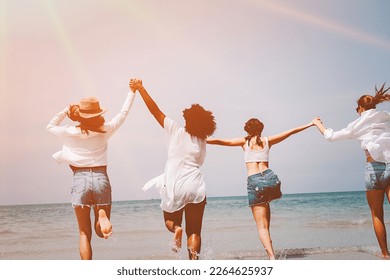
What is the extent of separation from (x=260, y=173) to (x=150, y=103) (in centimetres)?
98

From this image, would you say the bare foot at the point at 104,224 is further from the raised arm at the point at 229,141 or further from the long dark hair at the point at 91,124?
the raised arm at the point at 229,141

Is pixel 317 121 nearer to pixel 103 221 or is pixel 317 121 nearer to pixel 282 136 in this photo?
pixel 282 136

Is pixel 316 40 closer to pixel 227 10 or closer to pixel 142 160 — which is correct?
pixel 227 10

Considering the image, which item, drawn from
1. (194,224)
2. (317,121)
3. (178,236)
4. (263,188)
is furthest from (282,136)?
(178,236)

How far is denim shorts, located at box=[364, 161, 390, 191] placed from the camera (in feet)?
12.2

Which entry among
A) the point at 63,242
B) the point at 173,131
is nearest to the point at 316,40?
the point at 173,131

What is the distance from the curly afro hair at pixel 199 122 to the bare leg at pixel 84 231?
0.94m

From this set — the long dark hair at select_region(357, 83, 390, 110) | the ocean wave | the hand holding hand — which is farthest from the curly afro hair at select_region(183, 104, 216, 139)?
the long dark hair at select_region(357, 83, 390, 110)

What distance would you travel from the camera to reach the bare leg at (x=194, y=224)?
3455 mm

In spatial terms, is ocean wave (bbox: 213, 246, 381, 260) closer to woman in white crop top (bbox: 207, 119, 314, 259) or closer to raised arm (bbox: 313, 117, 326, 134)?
woman in white crop top (bbox: 207, 119, 314, 259)

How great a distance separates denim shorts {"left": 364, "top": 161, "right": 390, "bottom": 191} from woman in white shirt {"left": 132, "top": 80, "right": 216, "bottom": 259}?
127cm

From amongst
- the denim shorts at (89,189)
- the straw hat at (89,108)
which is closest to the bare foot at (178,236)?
the denim shorts at (89,189)

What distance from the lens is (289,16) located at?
12.9 ft

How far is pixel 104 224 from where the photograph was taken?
3408 millimetres
